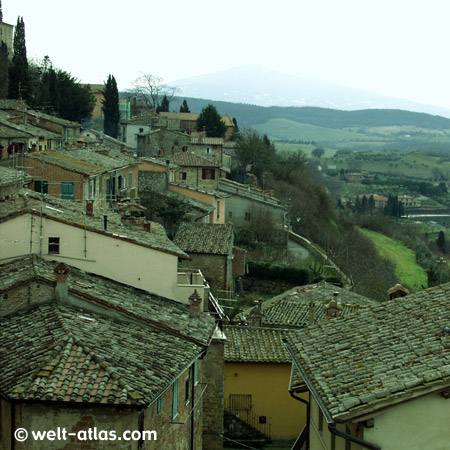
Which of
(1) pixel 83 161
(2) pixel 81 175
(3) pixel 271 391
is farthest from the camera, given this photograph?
(1) pixel 83 161

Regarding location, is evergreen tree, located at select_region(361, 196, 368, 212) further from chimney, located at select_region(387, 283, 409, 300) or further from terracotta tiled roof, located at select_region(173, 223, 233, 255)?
chimney, located at select_region(387, 283, 409, 300)

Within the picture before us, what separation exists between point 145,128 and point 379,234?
2372 centimetres

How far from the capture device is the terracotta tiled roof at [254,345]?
21516mm

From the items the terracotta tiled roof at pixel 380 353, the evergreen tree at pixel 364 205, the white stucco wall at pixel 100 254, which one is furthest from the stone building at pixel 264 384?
the evergreen tree at pixel 364 205

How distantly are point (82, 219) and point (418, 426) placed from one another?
10622 mm

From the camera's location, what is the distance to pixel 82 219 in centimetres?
1775

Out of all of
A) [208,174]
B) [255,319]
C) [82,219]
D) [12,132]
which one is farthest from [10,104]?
[82,219]

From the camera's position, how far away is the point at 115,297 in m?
15.1

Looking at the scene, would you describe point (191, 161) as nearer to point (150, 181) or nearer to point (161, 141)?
point (150, 181)

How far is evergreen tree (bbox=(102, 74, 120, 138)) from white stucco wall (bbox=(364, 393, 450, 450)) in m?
66.4

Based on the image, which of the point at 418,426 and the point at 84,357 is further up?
the point at 418,426

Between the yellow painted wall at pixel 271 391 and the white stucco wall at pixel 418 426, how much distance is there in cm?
1288

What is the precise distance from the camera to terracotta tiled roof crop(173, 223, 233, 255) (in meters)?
32.3

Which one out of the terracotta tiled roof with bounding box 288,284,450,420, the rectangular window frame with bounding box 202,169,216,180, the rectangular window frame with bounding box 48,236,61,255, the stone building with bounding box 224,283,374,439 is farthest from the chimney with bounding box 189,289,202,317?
the rectangular window frame with bounding box 202,169,216,180
